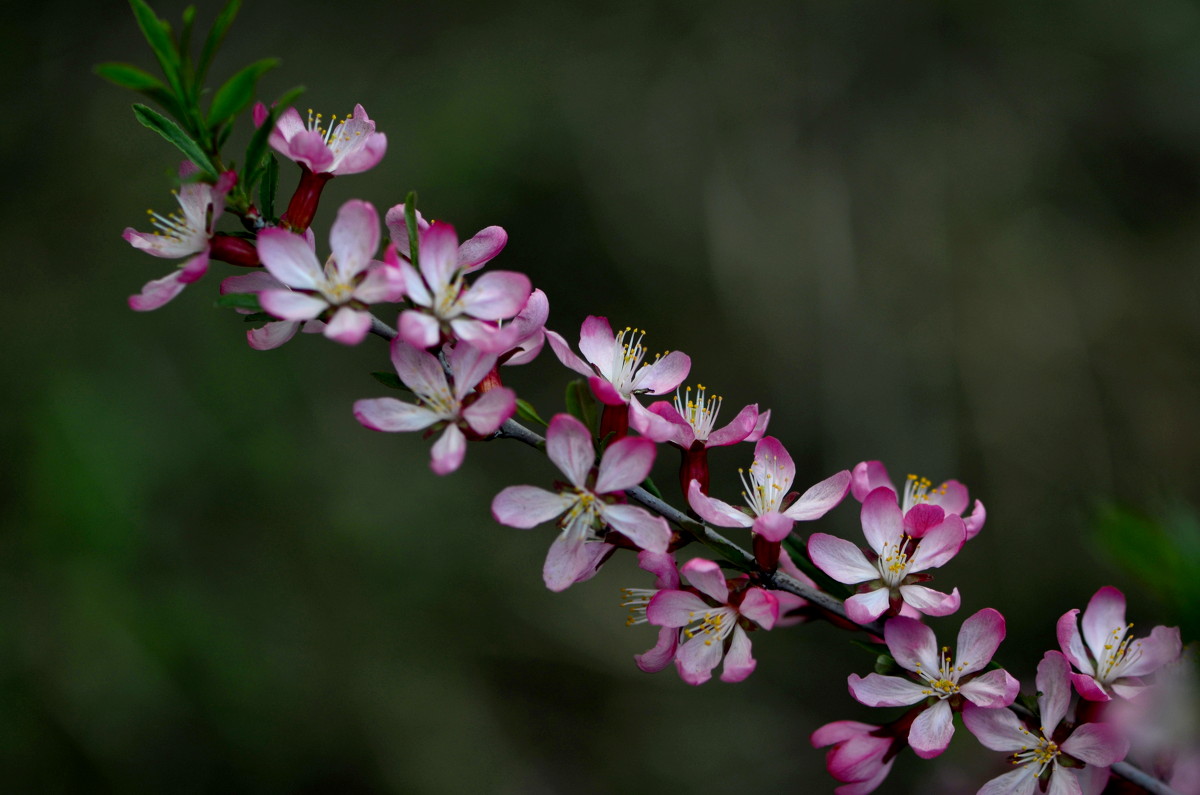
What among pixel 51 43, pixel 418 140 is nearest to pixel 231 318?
pixel 418 140

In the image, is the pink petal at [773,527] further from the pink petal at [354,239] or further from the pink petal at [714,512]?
the pink petal at [354,239]

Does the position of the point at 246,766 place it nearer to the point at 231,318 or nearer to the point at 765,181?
the point at 231,318

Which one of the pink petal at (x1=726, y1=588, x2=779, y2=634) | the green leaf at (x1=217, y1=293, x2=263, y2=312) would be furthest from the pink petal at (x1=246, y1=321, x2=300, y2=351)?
the pink petal at (x1=726, y1=588, x2=779, y2=634)

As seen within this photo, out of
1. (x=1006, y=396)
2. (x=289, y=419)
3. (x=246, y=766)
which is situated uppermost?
(x=289, y=419)

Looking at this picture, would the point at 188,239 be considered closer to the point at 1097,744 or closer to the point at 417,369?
the point at 417,369

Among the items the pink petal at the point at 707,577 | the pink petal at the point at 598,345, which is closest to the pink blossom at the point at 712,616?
the pink petal at the point at 707,577

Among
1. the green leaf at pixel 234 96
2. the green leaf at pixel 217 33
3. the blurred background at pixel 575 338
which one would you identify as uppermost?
the green leaf at pixel 217 33
